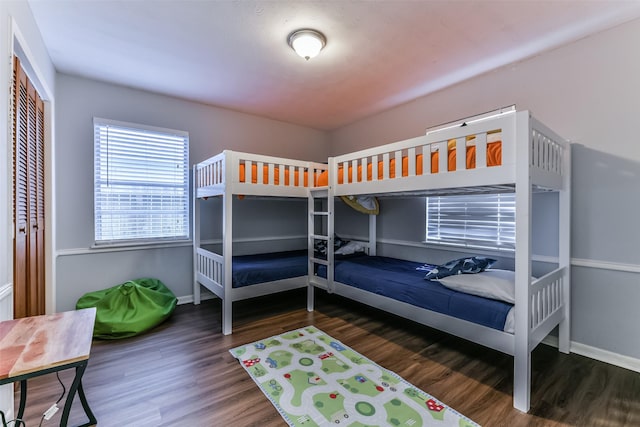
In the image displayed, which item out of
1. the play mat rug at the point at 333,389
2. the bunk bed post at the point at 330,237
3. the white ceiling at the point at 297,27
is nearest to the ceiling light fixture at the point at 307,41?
the white ceiling at the point at 297,27

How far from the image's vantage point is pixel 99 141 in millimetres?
3047

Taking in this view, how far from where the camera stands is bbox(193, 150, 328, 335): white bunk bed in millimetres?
2697

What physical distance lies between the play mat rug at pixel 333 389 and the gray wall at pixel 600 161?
1619 millimetres

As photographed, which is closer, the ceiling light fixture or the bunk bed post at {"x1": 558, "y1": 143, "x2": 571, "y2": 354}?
the ceiling light fixture

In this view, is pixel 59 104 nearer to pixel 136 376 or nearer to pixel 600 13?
pixel 136 376

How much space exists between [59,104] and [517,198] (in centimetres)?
417

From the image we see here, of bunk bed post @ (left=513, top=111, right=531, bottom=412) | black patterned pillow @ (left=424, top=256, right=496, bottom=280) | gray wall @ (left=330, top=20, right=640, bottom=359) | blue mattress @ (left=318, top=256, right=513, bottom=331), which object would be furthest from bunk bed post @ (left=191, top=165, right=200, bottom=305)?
gray wall @ (left=330, top=20, right=640, bottom=359)

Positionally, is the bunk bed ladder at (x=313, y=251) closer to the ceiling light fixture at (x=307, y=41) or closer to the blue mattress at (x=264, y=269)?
the blue mattress at (x=264, y=269)

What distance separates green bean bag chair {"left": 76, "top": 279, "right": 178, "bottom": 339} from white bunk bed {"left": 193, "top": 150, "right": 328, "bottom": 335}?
1.70 ft

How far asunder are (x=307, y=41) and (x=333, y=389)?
8.34ft

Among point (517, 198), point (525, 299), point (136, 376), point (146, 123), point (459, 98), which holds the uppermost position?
point (459, 98)

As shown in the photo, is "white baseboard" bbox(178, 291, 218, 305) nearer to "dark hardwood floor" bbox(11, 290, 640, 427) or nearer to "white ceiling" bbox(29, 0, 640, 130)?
"dark hardwood floor" bbox(11, 290, 640, 427)

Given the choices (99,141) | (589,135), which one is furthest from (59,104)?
(589,135)

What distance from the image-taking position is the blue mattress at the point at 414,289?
188 centimetres
